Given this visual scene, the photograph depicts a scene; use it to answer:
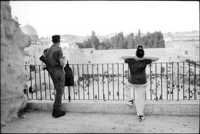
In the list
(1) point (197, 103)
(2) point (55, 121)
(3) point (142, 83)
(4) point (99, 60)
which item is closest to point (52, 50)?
(2) point (55, 121)

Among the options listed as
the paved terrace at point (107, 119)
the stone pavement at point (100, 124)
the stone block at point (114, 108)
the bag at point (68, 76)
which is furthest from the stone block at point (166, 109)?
the bag at point (68, 76)

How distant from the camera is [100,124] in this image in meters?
3.34

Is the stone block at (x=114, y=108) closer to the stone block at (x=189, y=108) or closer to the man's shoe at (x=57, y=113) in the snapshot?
the man's shoe at (x=57, y=113)

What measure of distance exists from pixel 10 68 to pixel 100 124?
2.04 metres

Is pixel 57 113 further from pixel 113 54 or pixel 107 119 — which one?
pixel 113 54

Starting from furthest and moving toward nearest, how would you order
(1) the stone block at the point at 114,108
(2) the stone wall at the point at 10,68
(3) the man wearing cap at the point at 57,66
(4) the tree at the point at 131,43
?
1. (4) the tree at the point at 131,43
2. (1) the stone block at the point at 114,108
3. (3) the man wearing cap at the point at 57,66
4. (2) the stone wall at the point at 10,68

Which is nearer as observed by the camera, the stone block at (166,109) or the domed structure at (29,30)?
the stone block at (166,109)

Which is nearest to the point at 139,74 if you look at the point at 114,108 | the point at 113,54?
the point at 114,108

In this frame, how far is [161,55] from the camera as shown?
36.4m

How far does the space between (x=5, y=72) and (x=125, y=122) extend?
8.02ft

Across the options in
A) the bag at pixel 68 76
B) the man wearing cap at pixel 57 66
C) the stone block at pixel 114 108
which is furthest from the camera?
the bag at pixel 68 76

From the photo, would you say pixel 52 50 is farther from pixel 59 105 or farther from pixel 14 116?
pixel 14 116

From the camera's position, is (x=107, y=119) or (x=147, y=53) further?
(x=147, y=53)

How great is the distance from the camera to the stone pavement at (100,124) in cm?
309
